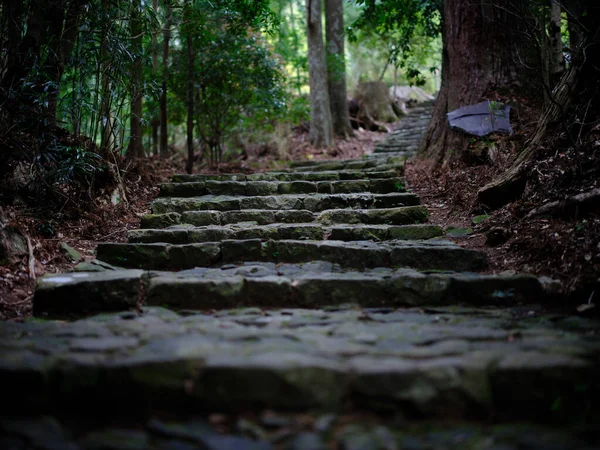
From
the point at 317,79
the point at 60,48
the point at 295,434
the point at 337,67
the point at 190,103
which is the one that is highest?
the point at 337,67

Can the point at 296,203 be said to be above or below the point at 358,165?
below

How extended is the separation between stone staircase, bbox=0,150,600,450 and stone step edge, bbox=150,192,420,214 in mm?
1472

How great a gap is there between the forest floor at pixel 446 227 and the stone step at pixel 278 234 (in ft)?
1.17

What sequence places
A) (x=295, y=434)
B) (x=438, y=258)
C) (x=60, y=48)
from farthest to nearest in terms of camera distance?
(x=60, y=48)
(x=438, y=258)
(x=295, y=434)

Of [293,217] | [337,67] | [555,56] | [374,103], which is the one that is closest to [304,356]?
[293,217]

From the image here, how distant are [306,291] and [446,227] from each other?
6.79ft

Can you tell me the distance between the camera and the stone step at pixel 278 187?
5473mm

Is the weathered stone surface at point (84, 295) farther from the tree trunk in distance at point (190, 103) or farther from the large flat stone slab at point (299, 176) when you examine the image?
the tree trunk in distance at point (190, 103)

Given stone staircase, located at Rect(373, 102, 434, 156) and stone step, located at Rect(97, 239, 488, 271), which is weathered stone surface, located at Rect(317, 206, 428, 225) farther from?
stone staircase, located at Rect(373, 102, 434, 156)

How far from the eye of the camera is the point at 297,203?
4.96 metres

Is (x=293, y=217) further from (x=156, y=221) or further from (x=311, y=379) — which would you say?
(x=311, y=379)

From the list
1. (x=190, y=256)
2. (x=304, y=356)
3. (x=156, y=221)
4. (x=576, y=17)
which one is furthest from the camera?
(x=156, y=221)

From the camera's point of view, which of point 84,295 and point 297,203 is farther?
point 297,203

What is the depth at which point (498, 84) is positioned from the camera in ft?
19.0
